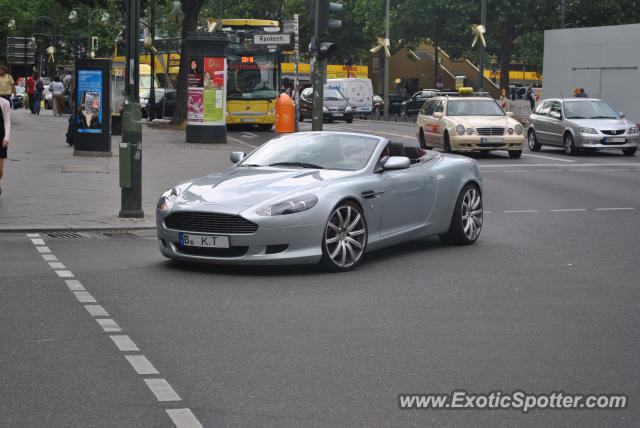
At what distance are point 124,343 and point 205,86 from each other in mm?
27035

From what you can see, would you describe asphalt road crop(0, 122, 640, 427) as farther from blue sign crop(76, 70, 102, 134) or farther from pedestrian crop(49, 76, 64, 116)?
pedestrian crop(49, 76, 64, 116)

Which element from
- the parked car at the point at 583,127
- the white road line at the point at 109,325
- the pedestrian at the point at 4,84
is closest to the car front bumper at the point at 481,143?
the parked car at the point at 583,127

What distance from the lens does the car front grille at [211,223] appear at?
434 inches

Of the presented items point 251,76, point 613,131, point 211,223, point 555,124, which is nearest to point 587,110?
point 555,124

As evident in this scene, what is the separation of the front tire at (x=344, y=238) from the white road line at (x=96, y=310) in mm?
2485

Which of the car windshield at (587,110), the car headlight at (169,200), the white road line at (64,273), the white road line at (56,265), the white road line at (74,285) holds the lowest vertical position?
the white road line at (56,265)

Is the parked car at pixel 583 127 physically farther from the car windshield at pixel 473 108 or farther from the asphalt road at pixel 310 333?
the asphalt road at pixel 310 333

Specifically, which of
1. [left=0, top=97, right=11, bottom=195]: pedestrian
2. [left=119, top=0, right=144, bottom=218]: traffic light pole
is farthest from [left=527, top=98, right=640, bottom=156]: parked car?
[left=119, top=0, right=144, bottom=218]: traffic light pole

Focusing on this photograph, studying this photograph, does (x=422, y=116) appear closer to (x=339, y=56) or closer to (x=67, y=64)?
(x=339, y=56)

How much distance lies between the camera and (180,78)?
141 ft

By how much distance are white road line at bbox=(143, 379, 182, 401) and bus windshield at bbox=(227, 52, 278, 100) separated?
4071cm

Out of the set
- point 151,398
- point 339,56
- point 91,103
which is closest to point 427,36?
point 339,56

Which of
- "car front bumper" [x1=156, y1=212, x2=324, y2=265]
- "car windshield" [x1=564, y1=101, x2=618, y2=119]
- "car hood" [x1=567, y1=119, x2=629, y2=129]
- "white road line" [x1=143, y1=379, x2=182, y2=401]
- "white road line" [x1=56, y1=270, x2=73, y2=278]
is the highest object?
"car windshield" [x1=564, y1=101, x2=618, y2=119]

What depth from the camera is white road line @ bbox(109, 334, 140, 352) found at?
7.79 m
